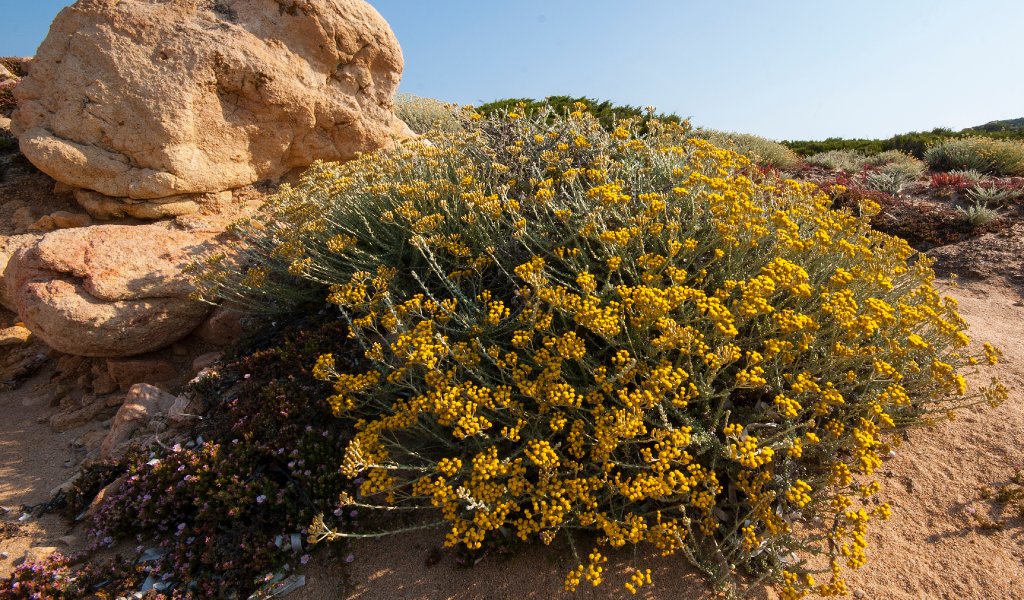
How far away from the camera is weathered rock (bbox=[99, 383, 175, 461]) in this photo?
3861 mm

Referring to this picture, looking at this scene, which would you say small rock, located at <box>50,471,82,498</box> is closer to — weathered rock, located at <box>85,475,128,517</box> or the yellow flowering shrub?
weathered rock, located at <box>85,475,128,517</box>

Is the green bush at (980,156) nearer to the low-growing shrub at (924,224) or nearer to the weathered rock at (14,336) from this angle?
the low-growing shrub at (924,224)

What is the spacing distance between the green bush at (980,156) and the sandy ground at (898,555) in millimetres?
8528

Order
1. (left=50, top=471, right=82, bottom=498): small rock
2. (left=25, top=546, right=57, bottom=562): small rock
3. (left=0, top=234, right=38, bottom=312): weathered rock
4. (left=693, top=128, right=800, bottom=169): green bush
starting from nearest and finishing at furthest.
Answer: (left=25, top=546, right=57, bottom=562): small rock < (left=50, top=471, right=82, bottom=498): small rock < (left=0, top=234, right=38, bottom=312): weathered rock < (left=693, top=128, right=800, bottom=169): green bush

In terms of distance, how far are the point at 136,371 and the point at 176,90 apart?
10.8 feet

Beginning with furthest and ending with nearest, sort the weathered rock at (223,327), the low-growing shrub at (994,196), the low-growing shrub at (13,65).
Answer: the low-growing shrub at (13,65), the low-growing shrub at (994,196), the weathered rock at (223,327)

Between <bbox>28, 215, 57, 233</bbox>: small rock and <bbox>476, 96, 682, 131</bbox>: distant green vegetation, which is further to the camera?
<bbox>476, 96, 682, 131</bbox>: distant green vegetation

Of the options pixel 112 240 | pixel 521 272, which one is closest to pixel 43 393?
pixel 112 240

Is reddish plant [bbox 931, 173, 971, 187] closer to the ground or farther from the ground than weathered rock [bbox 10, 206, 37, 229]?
closer to the ground

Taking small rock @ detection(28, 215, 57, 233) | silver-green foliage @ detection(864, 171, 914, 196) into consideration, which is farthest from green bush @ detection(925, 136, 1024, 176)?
small rock @ detection(28, 215, 57, 233)

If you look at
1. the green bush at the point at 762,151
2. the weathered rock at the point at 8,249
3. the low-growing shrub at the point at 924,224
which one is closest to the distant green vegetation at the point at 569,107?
the green bush at the point at 762,151

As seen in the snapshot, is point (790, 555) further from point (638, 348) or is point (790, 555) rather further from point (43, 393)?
point (43, 393)

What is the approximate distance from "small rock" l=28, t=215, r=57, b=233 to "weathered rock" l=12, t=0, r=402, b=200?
25.2 inches

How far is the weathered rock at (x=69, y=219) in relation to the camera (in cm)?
564
